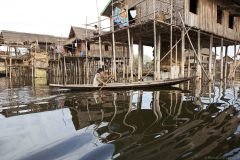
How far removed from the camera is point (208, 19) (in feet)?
55.4

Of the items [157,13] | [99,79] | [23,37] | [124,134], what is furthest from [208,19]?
[23,37]

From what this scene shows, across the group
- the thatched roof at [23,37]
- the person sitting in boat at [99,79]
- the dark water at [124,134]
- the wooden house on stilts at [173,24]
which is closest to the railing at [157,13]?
the wooden house on stilts at [173,24]

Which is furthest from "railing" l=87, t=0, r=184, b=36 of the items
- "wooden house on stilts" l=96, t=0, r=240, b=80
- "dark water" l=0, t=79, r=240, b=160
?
"dark water" l=0, t=79, r=240, b=160

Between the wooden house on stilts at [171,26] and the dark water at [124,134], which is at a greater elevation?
the wooden house on stilts at [171,26]

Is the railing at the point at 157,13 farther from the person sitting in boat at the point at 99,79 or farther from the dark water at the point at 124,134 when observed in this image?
the dark water at the point at 124,134

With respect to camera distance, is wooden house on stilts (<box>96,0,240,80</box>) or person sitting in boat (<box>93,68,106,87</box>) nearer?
person sitting in boat (<box>93,68,106,87</box>)

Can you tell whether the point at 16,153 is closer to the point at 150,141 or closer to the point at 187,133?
the point at 150,141

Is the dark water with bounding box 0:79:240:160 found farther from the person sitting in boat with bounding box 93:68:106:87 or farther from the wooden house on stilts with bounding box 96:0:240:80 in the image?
the wooden house on stilts with bounding box 96:0:240:80

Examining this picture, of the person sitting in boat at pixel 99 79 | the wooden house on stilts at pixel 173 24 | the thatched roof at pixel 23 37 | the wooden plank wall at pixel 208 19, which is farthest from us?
the thatched roof at pixel 23 37

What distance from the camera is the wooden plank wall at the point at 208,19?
15336 mm

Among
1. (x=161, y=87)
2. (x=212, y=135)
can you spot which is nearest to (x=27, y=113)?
(x=212, y=135)

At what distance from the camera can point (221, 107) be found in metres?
6.70

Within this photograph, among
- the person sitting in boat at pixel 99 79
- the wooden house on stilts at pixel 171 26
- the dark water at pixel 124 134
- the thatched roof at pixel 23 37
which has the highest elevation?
the thatched roof at pixel 23 37

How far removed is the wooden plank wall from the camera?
15.3 metres
